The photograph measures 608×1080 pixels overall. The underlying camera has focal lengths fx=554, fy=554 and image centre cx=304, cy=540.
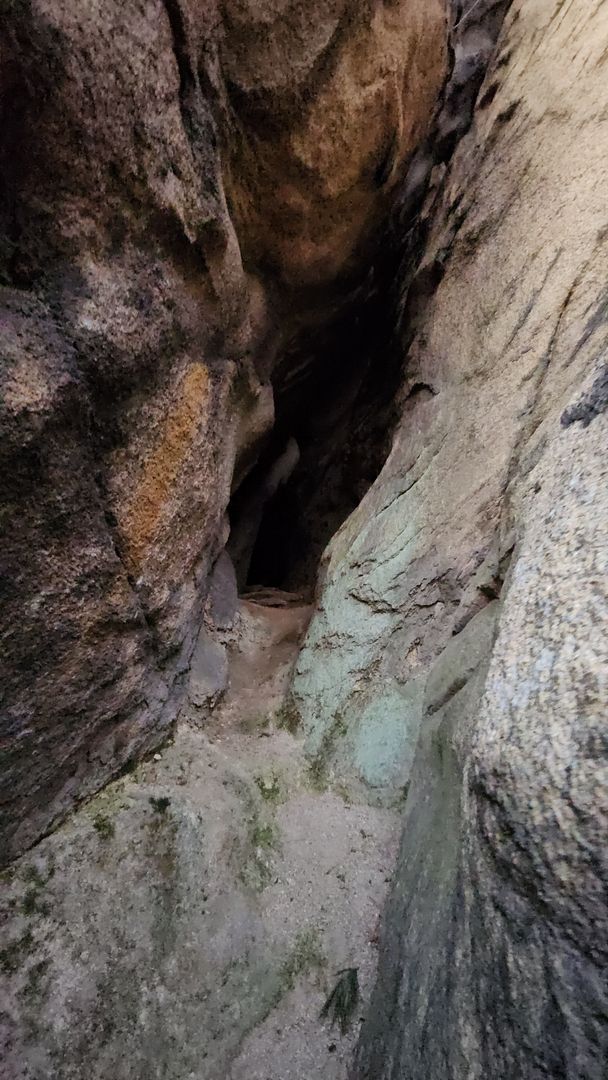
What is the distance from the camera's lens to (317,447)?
738 centimetres

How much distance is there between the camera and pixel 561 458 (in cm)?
207

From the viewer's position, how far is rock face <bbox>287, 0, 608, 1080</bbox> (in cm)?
125

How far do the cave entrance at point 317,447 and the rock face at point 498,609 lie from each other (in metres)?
1.13

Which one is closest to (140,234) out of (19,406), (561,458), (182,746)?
(19,406)

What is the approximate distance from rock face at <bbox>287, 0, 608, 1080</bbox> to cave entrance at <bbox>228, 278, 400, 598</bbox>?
1134 millimetres

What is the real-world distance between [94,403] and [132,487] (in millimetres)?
420

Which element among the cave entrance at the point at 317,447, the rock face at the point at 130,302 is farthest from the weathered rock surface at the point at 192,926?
the cave entrance at the point at 317,447

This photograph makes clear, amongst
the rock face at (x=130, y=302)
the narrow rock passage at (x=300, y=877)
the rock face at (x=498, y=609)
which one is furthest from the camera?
the narrow rock passage at (x=300, y=877)

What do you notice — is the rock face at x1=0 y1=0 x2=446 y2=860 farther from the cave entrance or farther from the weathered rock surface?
the cave entrance

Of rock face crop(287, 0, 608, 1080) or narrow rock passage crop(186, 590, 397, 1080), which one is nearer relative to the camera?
rock face crop(287, 0, 608, 1080)

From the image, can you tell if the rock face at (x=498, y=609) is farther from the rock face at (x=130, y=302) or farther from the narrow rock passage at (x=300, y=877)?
the rock face at (x=130, y=302)

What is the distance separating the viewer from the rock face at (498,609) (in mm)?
1251

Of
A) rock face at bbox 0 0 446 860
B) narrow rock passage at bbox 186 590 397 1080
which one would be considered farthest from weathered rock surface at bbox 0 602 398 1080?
rock face at bbox 0 0 446 860

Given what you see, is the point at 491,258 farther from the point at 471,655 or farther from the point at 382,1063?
the point at 382,1063
